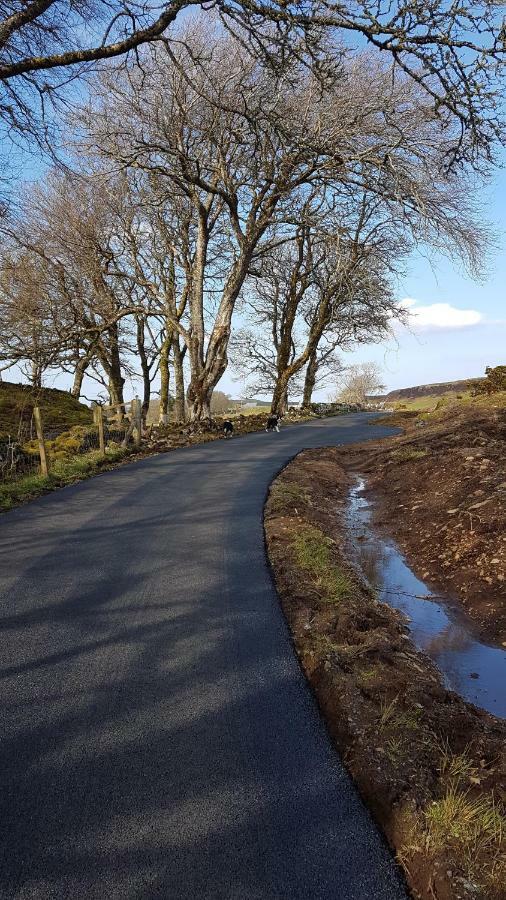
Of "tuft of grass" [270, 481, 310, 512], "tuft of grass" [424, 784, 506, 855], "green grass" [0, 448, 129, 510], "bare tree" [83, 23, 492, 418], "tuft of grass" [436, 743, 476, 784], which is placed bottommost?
"tuft of grass" [436, 743, 476, 784]

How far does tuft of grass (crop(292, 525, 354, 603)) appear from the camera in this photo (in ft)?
16.4

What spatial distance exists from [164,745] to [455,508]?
233 inches

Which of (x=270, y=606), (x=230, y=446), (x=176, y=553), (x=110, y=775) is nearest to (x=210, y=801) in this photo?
(x=110, y=775)

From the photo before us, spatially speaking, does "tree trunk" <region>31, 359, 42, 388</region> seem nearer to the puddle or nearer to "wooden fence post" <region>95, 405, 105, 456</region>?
"wooden fence post" <region>95, 405, 105, 456</region>

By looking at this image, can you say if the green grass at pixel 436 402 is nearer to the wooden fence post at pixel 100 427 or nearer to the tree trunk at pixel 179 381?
the tree trunk at pixel 179 381

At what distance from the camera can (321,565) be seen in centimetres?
556

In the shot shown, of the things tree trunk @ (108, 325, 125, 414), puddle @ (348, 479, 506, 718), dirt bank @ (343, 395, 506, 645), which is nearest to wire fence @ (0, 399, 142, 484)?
dirt bank @ (343, 395, 506, 645)

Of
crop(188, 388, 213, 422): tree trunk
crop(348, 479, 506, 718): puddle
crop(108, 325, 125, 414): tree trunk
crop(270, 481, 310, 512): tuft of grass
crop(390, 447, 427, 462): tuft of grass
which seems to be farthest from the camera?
crop(108, 325, 125, 414): tree trunk

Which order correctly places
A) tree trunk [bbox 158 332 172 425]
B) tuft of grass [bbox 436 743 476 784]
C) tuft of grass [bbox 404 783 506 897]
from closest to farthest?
tuft of grass [bbox 404 783 506 897], tuft of grass [bbox 436 743 476 784], tree trunk [bbox 158 332 172 425]

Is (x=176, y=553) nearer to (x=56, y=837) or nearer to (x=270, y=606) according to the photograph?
(x=270, y=606)

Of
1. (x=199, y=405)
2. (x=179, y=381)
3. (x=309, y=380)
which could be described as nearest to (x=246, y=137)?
(x=199, y=405)

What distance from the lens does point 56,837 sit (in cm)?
221

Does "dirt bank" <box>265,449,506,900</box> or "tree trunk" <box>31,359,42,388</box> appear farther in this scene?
"tree trunk" <box>31,359,42,388</box>

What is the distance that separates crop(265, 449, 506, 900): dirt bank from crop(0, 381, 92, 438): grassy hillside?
11.3 m
